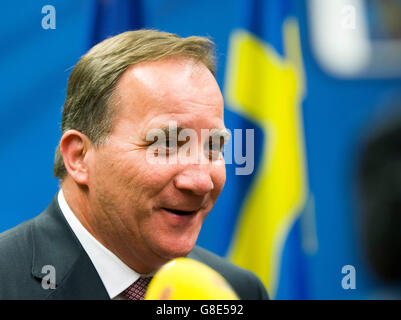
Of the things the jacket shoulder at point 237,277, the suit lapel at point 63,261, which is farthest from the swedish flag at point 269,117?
the suit lapel at point 63,261

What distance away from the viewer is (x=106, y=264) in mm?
2057

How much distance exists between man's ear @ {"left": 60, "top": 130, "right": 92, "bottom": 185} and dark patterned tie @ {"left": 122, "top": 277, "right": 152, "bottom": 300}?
42 cm

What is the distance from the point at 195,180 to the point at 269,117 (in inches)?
82.1

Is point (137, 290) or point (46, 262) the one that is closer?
point (46, 262)

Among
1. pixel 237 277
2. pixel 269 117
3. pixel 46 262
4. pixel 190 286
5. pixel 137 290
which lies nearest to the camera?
pixel 190 286

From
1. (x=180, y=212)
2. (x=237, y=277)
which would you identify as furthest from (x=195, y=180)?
(x=237, y=277)

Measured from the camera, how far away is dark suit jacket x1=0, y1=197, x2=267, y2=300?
1.88m

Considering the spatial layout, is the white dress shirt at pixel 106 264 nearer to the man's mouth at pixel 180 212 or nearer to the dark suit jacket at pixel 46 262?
the dark suit jacket at pixel 46 262

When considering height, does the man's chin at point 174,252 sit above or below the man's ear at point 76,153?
below

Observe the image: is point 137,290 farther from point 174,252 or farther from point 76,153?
point 76,153

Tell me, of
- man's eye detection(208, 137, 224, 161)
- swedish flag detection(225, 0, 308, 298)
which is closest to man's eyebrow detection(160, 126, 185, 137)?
man's eye detection(208, 137, 224, 161)

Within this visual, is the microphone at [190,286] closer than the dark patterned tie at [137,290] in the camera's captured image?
Yes

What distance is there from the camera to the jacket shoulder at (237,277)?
8.26 feet

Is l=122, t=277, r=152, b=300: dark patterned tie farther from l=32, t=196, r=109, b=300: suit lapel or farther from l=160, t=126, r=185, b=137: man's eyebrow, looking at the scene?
l=160, t=126, r=185, b=137: man's eyebrow
